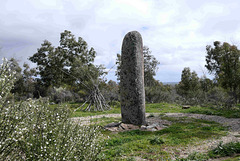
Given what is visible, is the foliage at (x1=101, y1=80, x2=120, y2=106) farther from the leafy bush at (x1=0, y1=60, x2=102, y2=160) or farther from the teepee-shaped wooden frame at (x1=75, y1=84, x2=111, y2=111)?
the leafy bush at (x1=0, y1=60, x2=102, y2=160)

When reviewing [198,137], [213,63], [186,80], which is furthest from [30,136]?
[213,63]

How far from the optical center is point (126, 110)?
8883 millimetres

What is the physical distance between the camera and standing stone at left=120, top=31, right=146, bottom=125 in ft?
28.7

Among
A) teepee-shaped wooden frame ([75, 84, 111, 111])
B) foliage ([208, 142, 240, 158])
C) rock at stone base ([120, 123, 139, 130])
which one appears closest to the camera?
foliage ([208, 142, 240, 158])

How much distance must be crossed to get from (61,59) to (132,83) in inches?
879

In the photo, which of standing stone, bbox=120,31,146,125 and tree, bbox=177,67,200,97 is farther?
tree, bbox=177,67,200,97

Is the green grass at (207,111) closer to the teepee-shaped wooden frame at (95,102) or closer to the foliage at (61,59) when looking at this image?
the teepee-shaped wooden frame at (95,102)

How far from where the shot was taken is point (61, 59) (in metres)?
28.3

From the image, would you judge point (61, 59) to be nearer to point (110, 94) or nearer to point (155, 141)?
point (110, 94)

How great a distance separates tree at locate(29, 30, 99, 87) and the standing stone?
1776 centimetres

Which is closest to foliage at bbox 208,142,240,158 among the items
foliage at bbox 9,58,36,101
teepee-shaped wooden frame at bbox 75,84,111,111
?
teepee-shaped wooden frame at bbox 75,84,111,111

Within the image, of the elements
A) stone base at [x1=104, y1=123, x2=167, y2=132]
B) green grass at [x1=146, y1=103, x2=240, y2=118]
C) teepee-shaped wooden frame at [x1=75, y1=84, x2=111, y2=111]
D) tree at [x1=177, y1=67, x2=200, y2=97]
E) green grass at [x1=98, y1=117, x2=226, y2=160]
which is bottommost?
green grass at [x1=98, y1=117, x2=226, y2=160]

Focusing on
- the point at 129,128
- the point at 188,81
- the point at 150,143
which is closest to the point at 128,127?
the point at 129,128

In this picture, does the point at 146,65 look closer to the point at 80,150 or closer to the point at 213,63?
the point at 213,63
